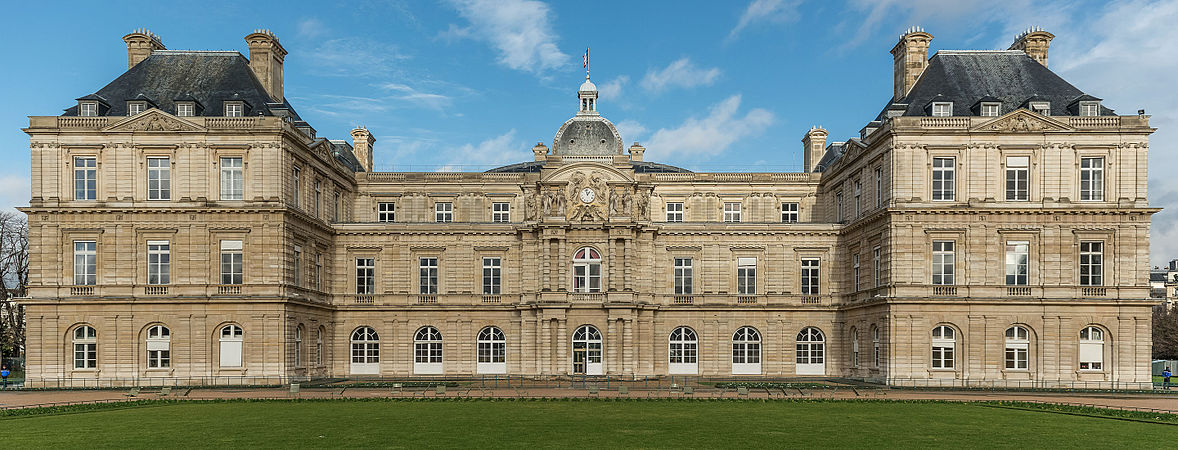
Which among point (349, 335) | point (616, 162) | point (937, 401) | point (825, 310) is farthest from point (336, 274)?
point (937, 401)

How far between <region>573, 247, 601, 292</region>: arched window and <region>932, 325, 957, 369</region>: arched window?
58.7 ft

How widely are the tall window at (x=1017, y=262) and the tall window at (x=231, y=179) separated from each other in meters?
36.9

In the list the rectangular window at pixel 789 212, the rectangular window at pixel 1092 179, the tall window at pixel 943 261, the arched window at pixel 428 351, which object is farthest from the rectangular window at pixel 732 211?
the rectangular window at pixel 1092 179

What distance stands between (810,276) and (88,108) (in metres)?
39.0

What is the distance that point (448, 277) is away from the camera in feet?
184

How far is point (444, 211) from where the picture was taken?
2505 inches

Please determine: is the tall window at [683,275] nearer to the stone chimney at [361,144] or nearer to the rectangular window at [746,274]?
the rectangular window at [746,274]

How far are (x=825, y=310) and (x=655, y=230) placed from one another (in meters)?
10.7

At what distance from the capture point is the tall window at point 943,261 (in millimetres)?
47188

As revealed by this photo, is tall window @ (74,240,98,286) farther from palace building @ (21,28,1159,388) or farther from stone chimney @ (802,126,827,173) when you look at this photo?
stone chimney @ (802,126,827,173)

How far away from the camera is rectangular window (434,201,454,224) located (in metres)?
63.5

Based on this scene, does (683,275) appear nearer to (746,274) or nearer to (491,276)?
(746,274)

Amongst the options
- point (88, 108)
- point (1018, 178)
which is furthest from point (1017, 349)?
point (88, 108)

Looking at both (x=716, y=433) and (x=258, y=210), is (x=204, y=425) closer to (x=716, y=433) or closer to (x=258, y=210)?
(x=716, y=433)
